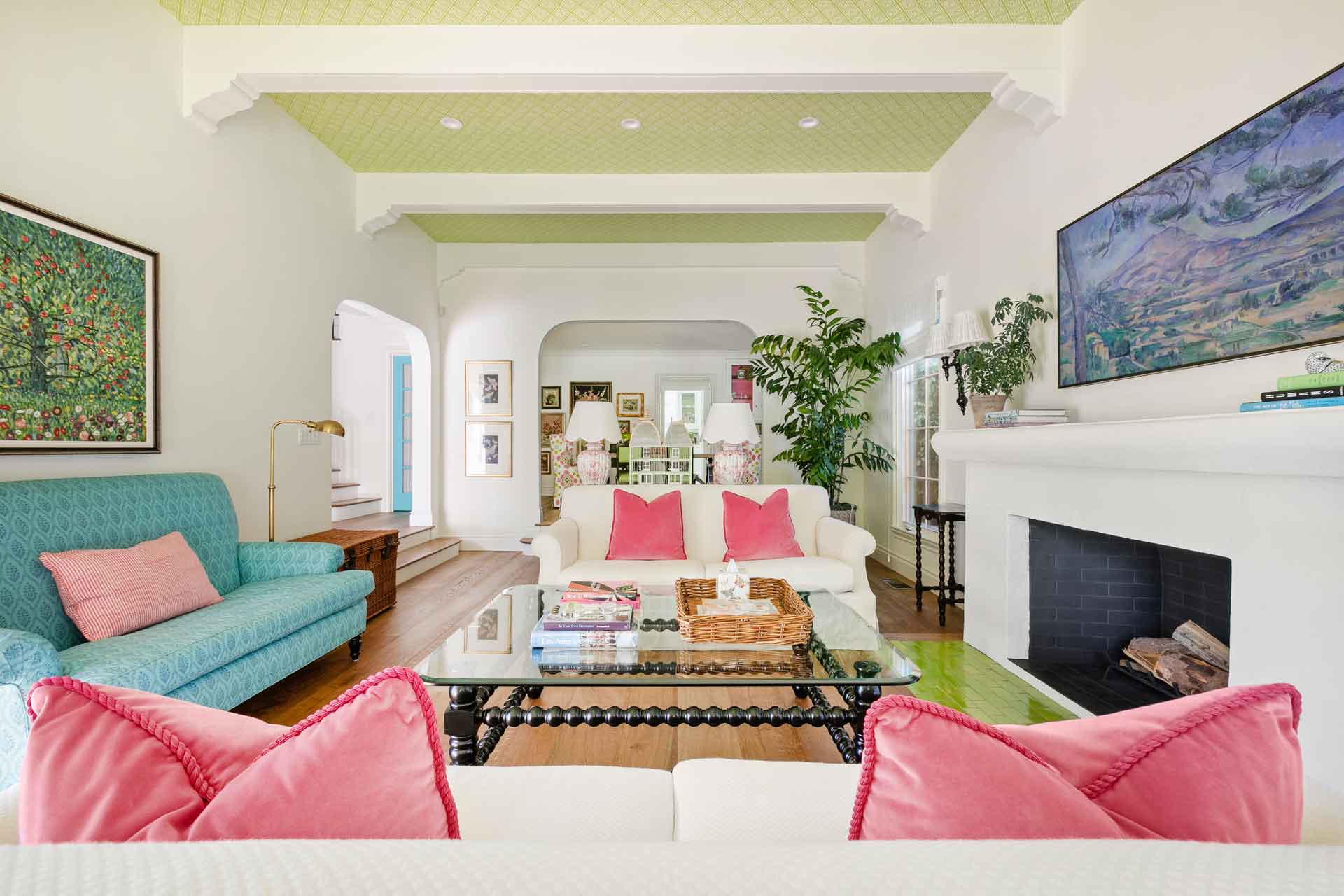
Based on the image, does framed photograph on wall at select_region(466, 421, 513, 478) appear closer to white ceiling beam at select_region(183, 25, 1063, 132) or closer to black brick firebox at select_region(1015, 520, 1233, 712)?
white ceiling beam at select_region(183, 25, 1063, 132)

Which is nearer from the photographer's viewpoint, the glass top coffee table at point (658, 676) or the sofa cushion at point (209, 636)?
the glass top coffee table at point (658, 676)

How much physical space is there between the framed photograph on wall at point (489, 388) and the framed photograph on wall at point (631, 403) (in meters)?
3.11

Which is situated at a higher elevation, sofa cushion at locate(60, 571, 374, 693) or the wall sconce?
the wall sconce

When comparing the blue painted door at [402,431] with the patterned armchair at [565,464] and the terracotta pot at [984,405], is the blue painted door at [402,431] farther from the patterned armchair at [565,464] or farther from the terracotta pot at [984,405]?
the terracotta pot at [984,405]

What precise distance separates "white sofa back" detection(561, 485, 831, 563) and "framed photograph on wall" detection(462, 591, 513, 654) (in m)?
1.27

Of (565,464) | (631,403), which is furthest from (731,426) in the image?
(631,403)

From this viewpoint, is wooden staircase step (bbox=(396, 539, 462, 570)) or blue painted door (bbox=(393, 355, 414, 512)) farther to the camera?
blue painted door (bbox=(393, 355, 414, 512))

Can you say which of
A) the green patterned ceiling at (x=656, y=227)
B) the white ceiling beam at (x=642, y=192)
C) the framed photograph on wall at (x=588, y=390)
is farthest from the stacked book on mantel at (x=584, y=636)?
the framed photograph on wall at (x=588, y=390)

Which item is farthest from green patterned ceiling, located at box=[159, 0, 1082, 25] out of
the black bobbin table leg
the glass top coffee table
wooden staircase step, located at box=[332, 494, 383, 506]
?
wooden staircase step, located at box=[332, 494, 383, 506]

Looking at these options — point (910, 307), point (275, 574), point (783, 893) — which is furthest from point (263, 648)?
point (910, 307)

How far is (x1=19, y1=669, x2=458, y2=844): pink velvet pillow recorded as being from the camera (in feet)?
1.78

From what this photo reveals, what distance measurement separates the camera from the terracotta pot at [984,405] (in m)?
3.13

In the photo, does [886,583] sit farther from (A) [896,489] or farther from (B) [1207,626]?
(B) [1207,626]

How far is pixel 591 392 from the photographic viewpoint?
30.6 feet
